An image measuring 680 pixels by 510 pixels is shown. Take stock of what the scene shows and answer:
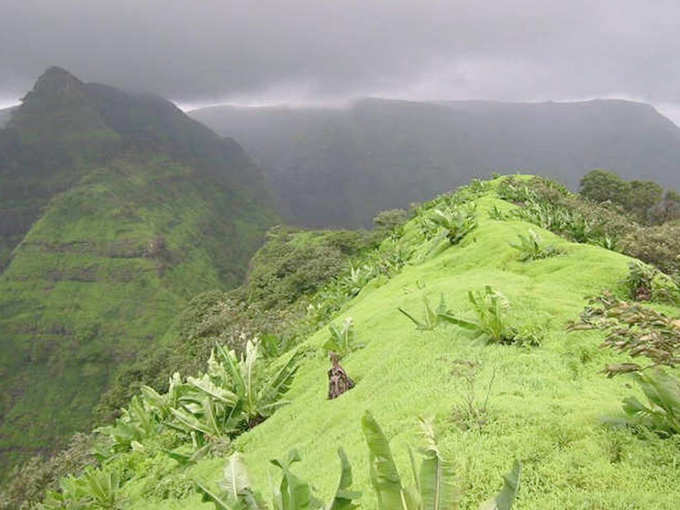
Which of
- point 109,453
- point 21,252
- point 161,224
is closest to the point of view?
point 109,453

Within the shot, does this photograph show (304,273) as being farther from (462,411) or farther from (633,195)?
(633,195)

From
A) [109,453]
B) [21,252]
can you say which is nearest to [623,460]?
[109,453]

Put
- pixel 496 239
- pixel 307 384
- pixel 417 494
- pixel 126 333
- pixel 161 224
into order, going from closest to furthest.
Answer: pixel 417 494, pixel 307 384, pixel 496 239, pixel 126 333, pixel 161 224

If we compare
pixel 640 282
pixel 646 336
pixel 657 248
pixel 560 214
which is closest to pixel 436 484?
pixel 646 336

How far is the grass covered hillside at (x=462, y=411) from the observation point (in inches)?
107

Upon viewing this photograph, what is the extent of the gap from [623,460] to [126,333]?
88.7 meters

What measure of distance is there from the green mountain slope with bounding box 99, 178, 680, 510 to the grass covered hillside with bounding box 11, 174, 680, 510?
13 mm

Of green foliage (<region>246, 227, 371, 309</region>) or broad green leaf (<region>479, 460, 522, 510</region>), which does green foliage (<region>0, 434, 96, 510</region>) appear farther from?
broad green leaf (<region>479, 460, 522, 510</region>)

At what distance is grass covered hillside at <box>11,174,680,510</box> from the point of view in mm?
2717

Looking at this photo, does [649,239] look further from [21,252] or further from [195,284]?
[21,252]

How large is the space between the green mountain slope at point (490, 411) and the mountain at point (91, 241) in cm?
4426

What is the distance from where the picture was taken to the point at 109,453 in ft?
24.8

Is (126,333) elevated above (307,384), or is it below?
below

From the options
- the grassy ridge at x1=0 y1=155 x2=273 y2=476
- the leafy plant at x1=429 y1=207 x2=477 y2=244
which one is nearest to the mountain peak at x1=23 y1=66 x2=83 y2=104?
the grassy ridge at x1=0 y1=155 x2=273 y2=476
